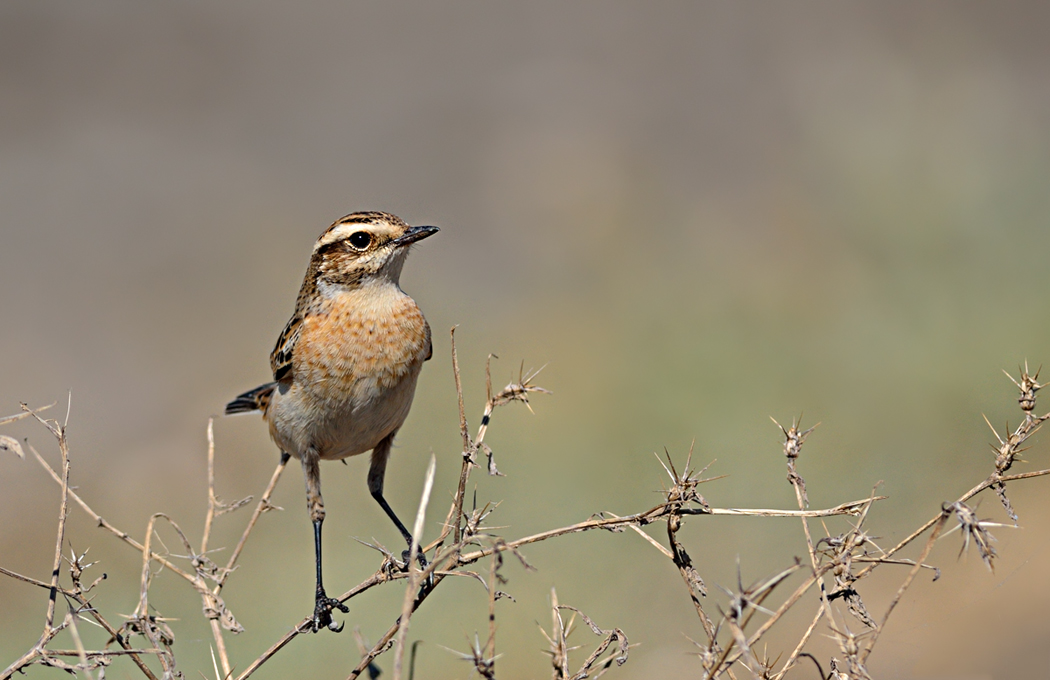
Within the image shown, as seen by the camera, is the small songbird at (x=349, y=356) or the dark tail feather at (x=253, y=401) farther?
the dark tail feather at (x=253, y=401)

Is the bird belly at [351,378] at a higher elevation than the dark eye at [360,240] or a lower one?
lower

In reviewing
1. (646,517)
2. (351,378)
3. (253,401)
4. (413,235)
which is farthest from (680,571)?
(253,401)

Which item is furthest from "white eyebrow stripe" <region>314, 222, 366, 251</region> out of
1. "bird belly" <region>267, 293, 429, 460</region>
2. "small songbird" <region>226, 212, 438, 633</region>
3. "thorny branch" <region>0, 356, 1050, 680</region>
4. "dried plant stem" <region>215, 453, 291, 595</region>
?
"thorny branch" <region>0, 356, 1050, 680</region>

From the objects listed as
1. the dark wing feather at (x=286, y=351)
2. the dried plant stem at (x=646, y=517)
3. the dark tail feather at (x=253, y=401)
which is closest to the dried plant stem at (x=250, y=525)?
the dark wing feather at (x=286, y=351)

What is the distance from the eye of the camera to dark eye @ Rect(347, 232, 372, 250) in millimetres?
5359

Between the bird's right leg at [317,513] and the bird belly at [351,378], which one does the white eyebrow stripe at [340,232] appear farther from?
the bird's right leg at [317,513]

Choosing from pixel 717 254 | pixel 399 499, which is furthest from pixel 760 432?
pixel 717 254

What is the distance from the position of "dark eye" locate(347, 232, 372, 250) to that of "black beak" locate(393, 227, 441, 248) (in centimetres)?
15

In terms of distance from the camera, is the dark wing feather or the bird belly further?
the dark wing feather

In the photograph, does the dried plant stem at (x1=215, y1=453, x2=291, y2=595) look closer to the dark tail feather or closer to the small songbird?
the small songbird

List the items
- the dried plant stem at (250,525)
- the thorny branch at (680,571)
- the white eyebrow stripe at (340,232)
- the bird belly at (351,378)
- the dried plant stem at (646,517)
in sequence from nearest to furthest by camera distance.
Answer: the thorny branch at (680,571)
the dried plant stem at (646,517)
the dried plant stem at (250,525)
the bird belly at (351,378)
the white eyebrow stripe at (340,232)

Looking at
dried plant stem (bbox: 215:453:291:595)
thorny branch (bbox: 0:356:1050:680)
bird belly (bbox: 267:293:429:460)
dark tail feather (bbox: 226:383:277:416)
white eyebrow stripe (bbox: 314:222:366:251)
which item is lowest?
thorny branch (bbox: 0:356:1050:680)

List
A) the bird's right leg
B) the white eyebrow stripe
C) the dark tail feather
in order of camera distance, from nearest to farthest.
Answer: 1. the bird's right leg
2. the white eyebrow stripe
3. the dark tail feather

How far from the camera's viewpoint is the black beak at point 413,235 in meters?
5.23
